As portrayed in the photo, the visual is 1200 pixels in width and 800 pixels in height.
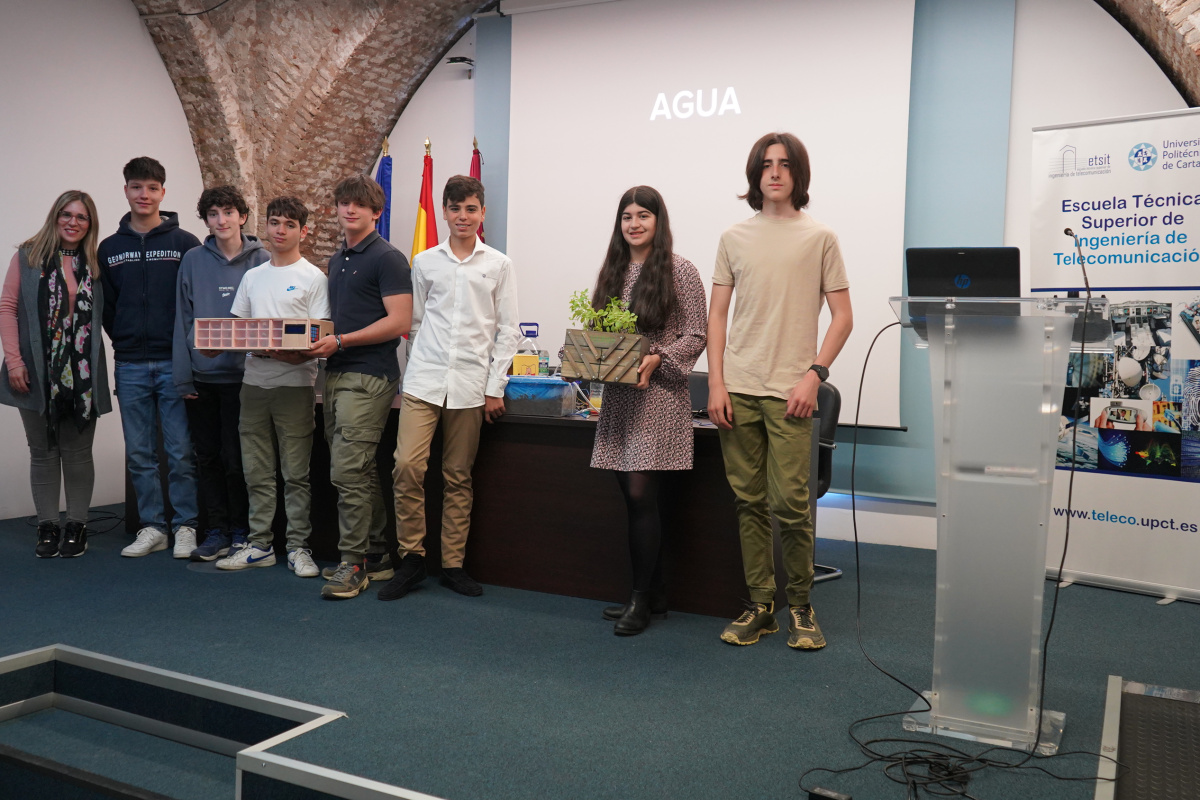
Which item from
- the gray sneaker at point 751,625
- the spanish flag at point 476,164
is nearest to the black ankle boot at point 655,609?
the gray sneaker at point 751,625

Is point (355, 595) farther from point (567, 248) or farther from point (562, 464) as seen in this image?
point (567, 248)

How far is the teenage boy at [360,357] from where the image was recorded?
11.6ft

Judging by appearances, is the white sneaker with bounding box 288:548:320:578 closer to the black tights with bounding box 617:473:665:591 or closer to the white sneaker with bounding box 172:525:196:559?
the white sneaker with bounding box 172:525:196:559

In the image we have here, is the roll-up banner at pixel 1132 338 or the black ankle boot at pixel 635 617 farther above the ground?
the roll-up banner at pixel 1132 338

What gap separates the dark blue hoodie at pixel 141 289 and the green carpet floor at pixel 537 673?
996mm

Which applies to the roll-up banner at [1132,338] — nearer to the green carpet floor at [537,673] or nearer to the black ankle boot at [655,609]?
the green carpet floor at [537,673]

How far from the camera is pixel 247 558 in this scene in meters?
3.89

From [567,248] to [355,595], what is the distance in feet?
10.0

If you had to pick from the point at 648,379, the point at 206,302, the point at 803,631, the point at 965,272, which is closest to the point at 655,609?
the point at 803,631

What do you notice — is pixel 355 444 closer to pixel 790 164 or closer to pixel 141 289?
pixel 141 289

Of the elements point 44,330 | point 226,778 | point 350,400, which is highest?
point 44,330

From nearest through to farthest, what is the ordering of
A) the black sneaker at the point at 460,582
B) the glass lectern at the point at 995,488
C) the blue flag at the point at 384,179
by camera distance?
the glass lectern at the point at 995,488, the black sneaker at the point at 460,582, the blue flag at the point at 384,179

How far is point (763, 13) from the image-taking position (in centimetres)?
522

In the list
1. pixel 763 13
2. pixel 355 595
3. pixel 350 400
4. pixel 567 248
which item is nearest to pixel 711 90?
pixel 763 13
